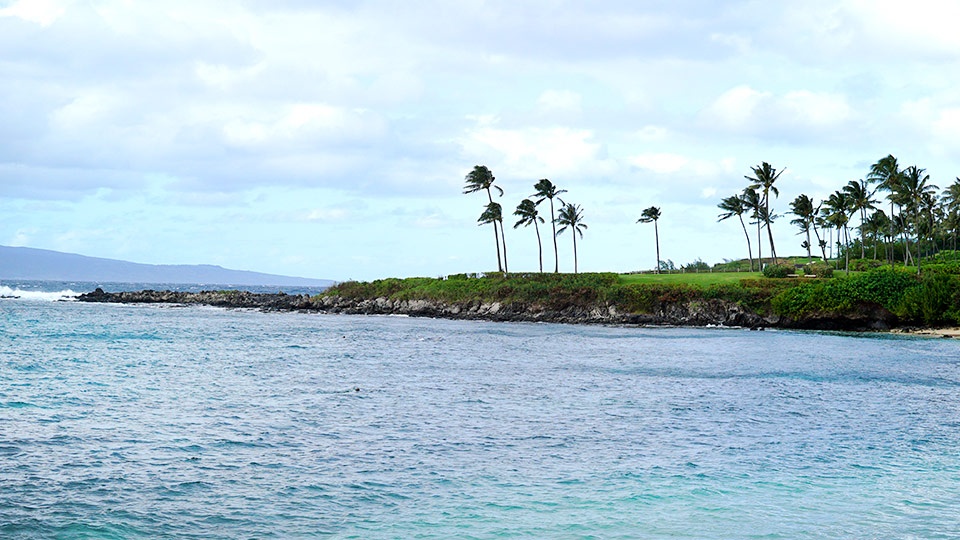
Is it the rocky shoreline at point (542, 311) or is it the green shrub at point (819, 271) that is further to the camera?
the green shrub at point (819, 271)

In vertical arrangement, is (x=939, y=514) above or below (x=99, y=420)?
below

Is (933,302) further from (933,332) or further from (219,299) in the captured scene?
(219,299)

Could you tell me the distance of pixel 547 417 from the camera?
23484 mm

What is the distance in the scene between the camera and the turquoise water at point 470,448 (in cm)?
1311

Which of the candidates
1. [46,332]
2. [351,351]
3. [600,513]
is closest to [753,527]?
[600,513]

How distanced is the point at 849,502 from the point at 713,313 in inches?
2479

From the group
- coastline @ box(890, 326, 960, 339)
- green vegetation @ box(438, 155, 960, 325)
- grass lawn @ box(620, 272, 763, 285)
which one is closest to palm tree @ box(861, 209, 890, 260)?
green vegetation @ box(438, 155, 960, 325)

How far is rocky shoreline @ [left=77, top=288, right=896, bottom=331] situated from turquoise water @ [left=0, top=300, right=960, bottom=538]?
3188 cm

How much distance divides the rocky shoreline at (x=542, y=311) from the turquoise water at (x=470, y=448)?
3188 cm

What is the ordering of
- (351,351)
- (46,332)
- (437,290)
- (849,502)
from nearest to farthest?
1. (849,502)
2. (351,351)
3. (46,332)
4. (437,290)

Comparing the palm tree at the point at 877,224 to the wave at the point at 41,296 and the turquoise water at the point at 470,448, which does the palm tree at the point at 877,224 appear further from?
the wave at the point at 41,296

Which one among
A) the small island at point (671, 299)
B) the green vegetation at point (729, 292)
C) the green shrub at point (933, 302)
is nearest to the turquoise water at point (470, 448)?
the green shrub at point (933, 302)

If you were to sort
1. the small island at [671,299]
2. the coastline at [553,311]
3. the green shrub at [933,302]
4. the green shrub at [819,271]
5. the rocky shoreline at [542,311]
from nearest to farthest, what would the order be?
the green shrub at [933,302] → the small island at [671,299] → the rocky shoreline at [542,311] → the coastline at [553,311] → the green shrub at [819,271]

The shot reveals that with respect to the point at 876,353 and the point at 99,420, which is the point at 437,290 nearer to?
the point at 876,353
